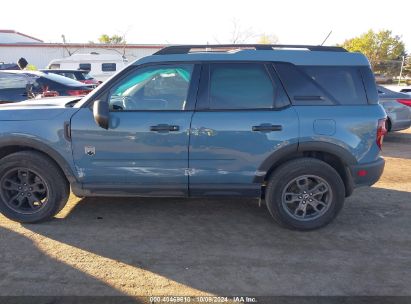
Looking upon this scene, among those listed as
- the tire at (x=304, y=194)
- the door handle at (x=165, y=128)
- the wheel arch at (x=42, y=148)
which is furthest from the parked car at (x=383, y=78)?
the wheel arch at (x=42, y=148)

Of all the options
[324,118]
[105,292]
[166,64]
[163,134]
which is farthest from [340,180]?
[105,292]

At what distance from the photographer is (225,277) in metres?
3.15

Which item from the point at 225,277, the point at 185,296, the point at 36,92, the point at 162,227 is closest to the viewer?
the point at 185,296

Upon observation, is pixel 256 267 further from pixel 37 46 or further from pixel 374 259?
pixel 37 46

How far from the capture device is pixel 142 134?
3.78 m

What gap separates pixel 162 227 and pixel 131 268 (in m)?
0.85

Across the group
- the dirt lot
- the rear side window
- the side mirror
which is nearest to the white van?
the dirt lot

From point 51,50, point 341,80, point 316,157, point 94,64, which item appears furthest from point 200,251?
point 51,50

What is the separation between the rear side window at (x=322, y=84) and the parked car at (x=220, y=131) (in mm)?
10

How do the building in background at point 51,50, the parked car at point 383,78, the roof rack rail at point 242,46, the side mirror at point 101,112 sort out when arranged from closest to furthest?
the side mirror at point 101,112 < the roof rack rail at point 242,46 < the parked car at point 383,78 < the building in background at point 51,50

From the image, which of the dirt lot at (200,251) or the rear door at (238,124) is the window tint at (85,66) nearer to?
the dirt lot at (200,251)

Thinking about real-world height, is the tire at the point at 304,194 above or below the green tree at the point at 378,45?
below

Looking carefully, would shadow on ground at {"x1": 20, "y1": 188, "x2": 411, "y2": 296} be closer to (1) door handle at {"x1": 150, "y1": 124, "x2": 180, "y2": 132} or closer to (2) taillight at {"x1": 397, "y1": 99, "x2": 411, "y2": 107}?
(1) door handle at {"x1": 150, "y1": 124, "x2": 180, "y2": 132}

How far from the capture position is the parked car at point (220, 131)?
3781mm
